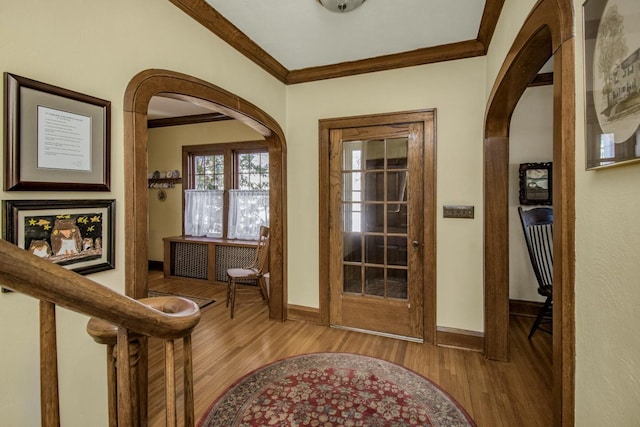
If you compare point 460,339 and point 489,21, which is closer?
point 489,21

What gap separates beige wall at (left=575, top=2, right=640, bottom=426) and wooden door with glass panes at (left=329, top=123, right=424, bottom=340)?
193 centimetres

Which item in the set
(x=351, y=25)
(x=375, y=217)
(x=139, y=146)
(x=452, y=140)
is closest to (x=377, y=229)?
Answer: (x=375, y=217)

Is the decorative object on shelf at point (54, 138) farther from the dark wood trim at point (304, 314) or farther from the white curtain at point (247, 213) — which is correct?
the white curtain at point (247, 213)

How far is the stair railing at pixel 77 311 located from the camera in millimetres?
506

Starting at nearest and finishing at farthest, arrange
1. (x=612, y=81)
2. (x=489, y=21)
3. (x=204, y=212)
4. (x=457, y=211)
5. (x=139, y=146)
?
(x=612, y=81) < (x=139, y=146) < (x=489, y=21) < (x=457, y=211) < (x=204, y=212)

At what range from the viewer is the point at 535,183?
3.39 meters

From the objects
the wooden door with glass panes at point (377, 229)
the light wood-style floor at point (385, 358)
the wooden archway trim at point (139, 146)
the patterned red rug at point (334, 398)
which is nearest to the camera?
the wooden archway trim at point (139, 146)

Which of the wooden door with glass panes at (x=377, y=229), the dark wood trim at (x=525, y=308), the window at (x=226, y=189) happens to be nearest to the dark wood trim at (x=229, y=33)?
the wooden door with glass panes at (x=377, y=229)

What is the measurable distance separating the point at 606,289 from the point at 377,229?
223 cm

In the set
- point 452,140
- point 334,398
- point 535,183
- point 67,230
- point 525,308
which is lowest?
point 334,398

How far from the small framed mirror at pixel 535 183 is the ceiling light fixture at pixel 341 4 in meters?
2.65

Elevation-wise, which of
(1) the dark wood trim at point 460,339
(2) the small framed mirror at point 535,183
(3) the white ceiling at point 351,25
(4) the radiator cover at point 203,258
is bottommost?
(1) the dark wood trim at point 460,339

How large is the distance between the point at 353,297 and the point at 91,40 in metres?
2.82

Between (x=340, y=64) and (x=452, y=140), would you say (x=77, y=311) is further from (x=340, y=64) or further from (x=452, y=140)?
(x=340, y=64)
